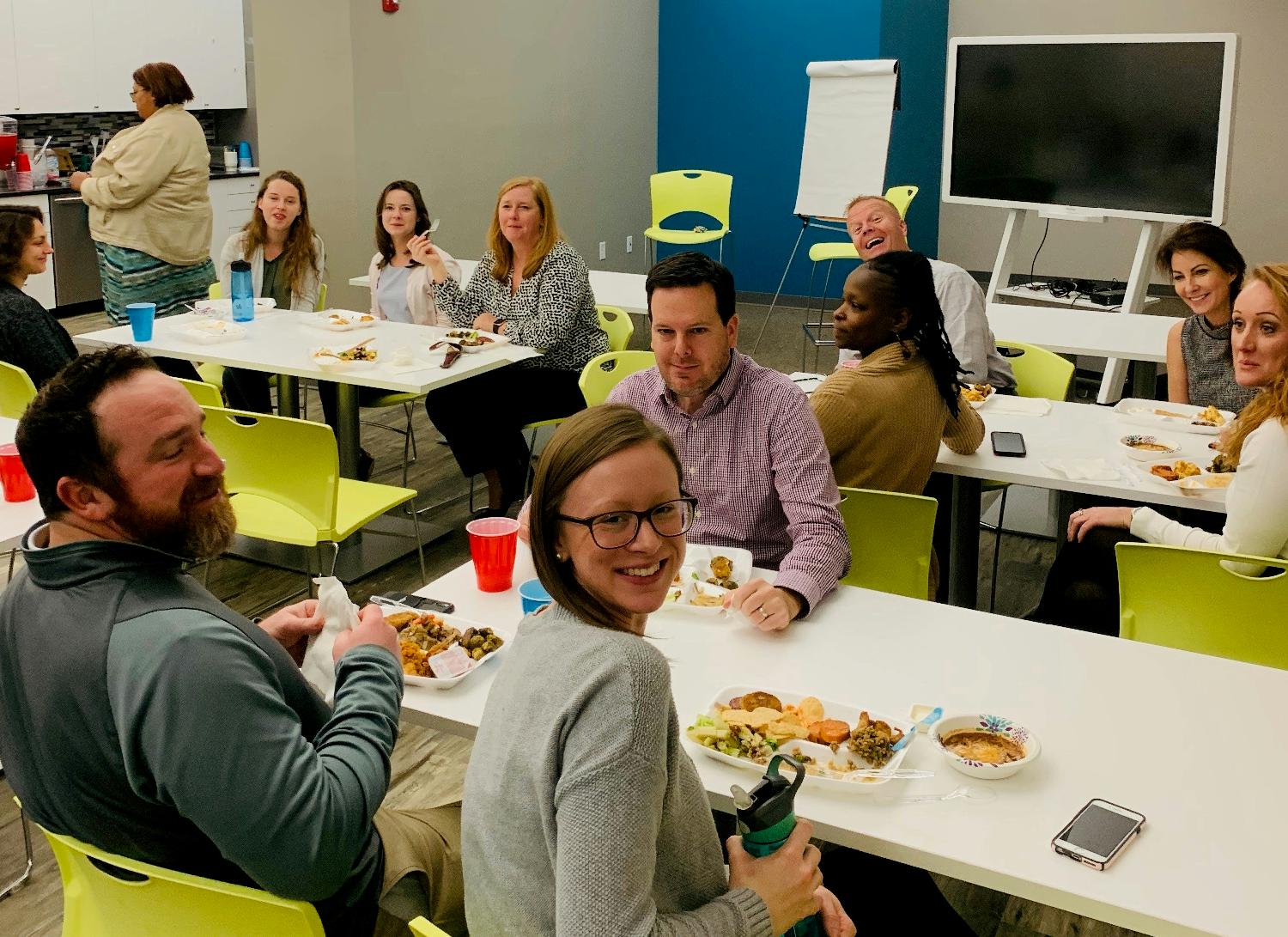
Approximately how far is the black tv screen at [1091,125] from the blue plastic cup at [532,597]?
15.1 feet

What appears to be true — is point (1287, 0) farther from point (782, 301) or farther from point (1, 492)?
point (1, 492)

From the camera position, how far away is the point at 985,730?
1731 millimetres

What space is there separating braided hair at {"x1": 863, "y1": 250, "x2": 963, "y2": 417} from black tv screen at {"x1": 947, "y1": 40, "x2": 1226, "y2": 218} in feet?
11.4

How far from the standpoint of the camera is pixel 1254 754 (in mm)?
1709

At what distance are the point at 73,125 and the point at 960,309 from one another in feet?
22.1

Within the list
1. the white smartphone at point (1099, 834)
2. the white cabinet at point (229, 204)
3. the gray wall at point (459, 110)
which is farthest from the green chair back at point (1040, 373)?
the white cabinet at point (229, 204)

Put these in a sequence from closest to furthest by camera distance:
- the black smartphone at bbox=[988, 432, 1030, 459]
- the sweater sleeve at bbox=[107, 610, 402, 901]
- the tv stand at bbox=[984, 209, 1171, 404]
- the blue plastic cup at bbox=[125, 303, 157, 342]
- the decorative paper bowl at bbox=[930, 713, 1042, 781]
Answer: the sweater sleeve at bbox=[107, 610, 402, 901] → the decorative paper bowl at bbox=[930, 713, 1042, 781] → the black smartphone at bbox=[988, 432, 1030, 459] → the blue plastic cup at bbox=[125, 303, 157, 342] → the tv stand at bbox=[984, 209, 1171, 404]

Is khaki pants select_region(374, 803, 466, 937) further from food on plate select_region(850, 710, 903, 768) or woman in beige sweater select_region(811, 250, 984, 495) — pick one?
woman in beige sweater select_region(811, 250, 984, 495)

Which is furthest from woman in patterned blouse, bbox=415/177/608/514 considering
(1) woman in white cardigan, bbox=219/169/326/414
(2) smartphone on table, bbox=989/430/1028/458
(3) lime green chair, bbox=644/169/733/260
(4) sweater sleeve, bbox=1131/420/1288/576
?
(3) lime green chair, bbox=644/169/733/260

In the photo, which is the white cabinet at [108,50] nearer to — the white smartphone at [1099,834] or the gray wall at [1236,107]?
the gray wall at [1236,107]

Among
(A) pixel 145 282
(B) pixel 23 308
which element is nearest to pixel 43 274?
(A) pixel 145 282

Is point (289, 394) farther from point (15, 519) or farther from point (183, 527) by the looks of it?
point (183, 527)

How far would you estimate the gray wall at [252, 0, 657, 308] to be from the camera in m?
7.02

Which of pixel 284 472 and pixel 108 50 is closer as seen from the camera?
pixel 284 472
